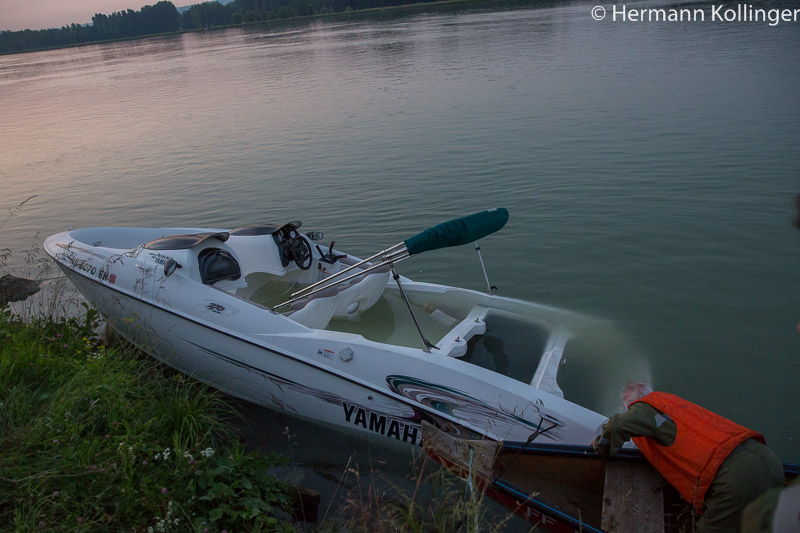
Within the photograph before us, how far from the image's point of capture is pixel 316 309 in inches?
204

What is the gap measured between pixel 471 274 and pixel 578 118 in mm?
8513

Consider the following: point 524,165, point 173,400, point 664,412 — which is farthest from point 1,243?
point 664,412

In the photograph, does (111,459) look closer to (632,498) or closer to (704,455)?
(632,498)

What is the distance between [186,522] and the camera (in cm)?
321

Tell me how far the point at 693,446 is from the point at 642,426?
0.27 m

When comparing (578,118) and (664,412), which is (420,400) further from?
(578,118)

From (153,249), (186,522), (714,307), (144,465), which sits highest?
(153,249)

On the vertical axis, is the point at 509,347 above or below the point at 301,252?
below

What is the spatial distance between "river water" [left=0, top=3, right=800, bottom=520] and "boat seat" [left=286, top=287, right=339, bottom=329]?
0.99 metres

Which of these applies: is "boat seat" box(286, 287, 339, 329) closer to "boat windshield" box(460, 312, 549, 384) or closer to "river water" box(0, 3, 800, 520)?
"river water" box(0, 3, 800, 520)

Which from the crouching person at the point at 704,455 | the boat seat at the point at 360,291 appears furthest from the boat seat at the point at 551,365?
the boat seat at the point at 360,291

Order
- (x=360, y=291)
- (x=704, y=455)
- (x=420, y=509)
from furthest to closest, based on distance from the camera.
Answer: (x=360, y=291), (x=420, y=509), (x=704, y=455)

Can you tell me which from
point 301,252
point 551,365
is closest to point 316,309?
point 301,252

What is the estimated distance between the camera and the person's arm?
3.20 metres
